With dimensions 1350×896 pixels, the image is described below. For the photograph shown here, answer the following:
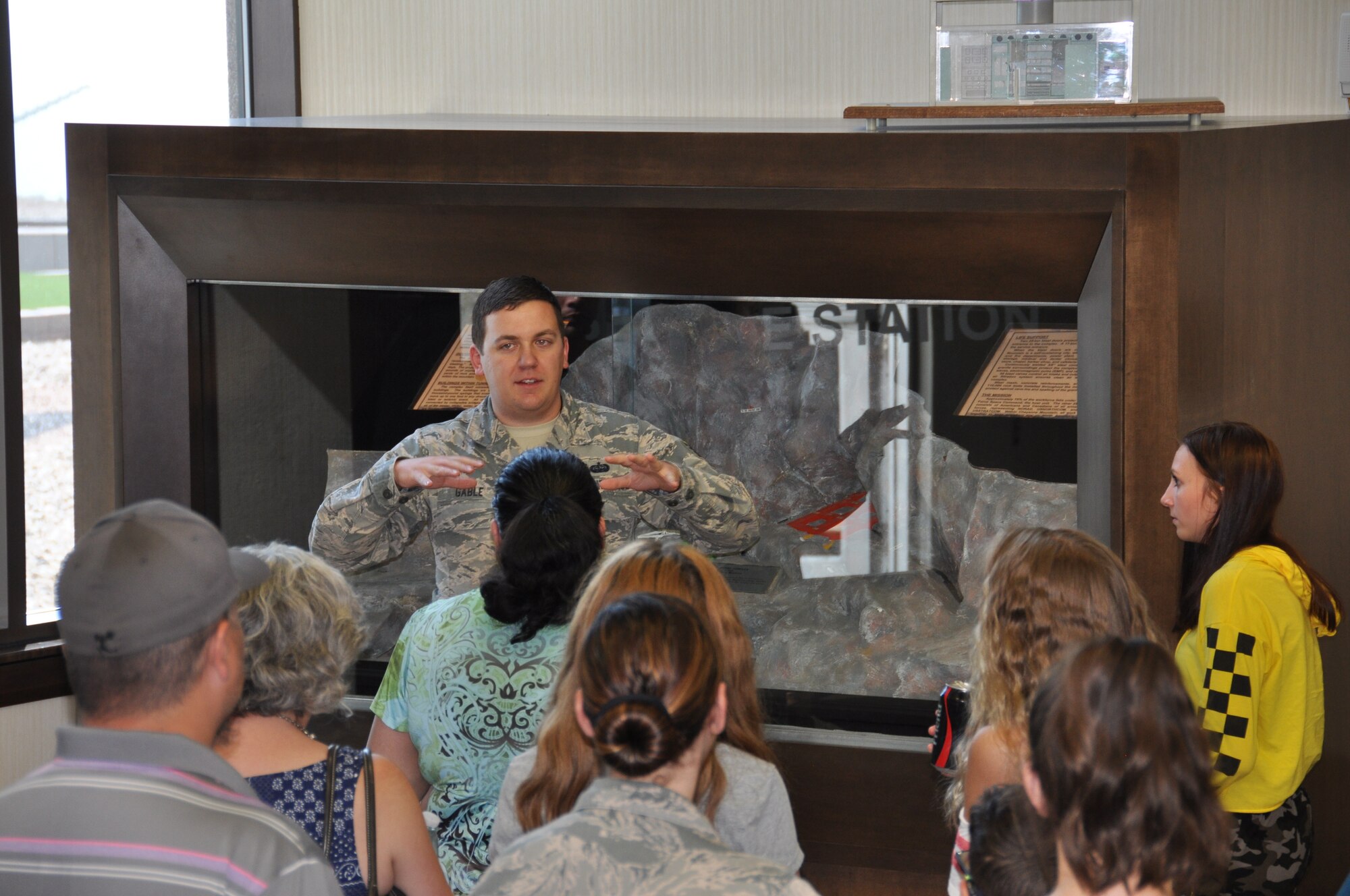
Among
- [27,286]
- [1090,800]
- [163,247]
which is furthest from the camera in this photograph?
[27,286]

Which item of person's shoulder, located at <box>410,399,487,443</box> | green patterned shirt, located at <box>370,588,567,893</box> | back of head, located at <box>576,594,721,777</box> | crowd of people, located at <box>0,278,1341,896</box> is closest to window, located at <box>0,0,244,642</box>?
person's shoulder, located at <box>410,399,487,443</box>

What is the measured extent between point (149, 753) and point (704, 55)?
7.74ft

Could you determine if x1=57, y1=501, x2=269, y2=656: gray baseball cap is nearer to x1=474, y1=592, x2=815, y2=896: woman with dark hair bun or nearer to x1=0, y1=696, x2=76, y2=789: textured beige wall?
x1=474, y1=592, x2=815, y2=896: woman with dark hair bun

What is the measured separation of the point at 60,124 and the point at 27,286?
0.40 m

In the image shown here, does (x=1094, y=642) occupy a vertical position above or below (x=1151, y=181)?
below

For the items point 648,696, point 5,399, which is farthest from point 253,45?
point 648,696

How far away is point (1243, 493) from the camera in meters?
1.91

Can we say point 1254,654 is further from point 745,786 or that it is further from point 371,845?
point 371,845

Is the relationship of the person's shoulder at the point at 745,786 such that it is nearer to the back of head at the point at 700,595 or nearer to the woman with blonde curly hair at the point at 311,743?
the back of head at the point at 700,595

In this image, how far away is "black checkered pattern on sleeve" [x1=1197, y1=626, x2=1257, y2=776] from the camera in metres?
1.83

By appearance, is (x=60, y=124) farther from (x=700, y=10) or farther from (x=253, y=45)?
(x=700, y=10)

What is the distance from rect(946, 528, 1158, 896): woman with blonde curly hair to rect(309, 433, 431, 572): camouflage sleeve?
1.25m

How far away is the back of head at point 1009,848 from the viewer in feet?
3.74

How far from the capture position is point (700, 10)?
2.98 m
